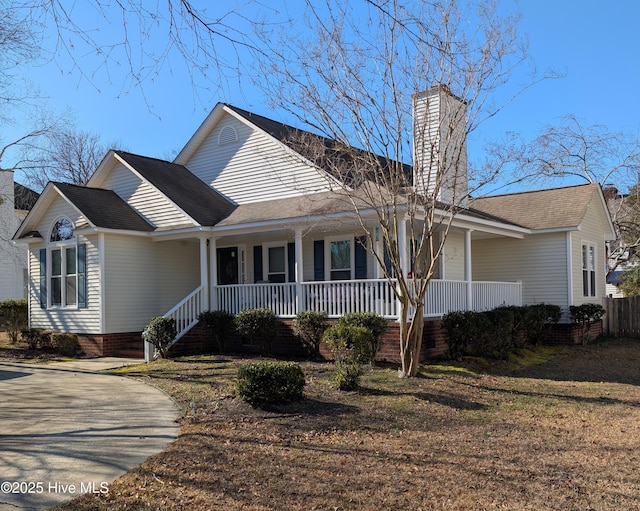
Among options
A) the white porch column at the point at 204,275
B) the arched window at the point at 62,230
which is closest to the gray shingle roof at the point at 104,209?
the arched window at the point at 62,230

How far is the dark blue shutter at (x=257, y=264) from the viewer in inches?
722

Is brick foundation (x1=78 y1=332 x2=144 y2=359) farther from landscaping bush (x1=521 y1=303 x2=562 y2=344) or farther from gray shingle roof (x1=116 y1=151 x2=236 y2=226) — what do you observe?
landscaping bush (x1=521 y1=303 x2=562 y2=344)

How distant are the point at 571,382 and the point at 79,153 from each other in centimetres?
3588

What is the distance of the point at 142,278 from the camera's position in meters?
17.1

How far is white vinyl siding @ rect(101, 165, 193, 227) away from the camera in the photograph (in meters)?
16.7

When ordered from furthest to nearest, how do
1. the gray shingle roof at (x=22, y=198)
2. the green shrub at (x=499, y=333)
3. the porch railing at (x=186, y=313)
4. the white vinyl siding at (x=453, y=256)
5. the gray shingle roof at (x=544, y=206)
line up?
the gray shingle roof at (x=22, y=198) → the gray shingle roof at (x=544, y=206) → the white vinyl siding at (x=453, y=256) → the porch railing at (x=186, y=313) → the green shrub at (x=499, y=333)

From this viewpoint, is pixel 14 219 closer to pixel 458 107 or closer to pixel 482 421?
pixel 458 107

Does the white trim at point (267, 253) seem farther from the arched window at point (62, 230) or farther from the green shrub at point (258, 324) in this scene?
the arched window at point (62, 230)

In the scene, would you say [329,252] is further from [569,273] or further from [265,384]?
[265,384]

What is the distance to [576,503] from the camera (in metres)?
5.11

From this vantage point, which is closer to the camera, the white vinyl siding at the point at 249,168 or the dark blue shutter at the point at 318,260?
the white vinyl siding at the point at 249,168

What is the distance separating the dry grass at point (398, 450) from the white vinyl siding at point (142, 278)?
5.91m

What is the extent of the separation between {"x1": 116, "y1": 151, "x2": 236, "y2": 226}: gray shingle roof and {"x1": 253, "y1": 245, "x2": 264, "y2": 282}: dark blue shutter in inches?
61.8

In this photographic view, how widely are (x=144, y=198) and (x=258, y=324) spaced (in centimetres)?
598
